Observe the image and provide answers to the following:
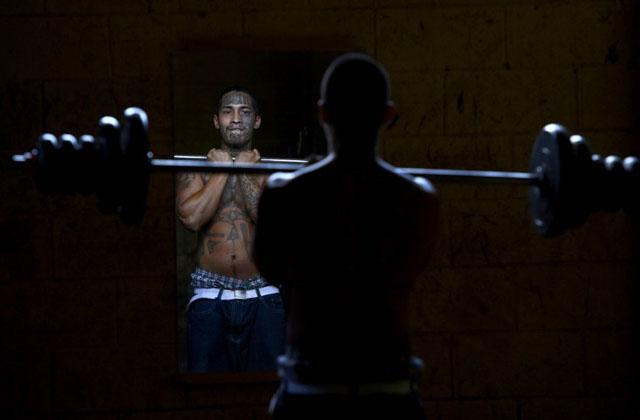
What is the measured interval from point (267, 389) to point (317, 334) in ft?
7.52

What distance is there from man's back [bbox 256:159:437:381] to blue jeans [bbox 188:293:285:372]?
2.10m

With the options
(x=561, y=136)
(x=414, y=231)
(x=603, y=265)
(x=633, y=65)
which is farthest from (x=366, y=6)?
(x=414, y=231)

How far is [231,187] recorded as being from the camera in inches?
186

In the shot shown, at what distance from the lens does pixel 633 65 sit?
4.81 metres

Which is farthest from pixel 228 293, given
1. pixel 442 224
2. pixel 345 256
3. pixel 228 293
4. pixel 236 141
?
pixel 345 256

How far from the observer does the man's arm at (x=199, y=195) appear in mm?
4684

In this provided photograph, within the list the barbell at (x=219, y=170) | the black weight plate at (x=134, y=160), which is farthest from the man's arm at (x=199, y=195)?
the black weight plate at (x=134, y=160)

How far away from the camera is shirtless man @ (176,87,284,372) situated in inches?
185

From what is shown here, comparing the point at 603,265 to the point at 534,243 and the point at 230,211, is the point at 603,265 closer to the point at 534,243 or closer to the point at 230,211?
the point at 534,243

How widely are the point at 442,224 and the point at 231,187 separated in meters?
0.98

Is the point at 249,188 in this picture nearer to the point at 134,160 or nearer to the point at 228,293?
the point at 228,293

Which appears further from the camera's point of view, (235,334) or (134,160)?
(235,334)

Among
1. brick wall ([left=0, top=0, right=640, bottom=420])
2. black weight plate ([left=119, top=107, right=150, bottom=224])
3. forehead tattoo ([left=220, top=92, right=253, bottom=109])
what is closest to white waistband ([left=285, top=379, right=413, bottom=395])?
black weight plate ([left=119, top=107, right=150, bottom=224])

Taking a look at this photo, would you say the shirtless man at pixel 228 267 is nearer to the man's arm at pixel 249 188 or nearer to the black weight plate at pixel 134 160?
the man's arm at pixel 249 188
